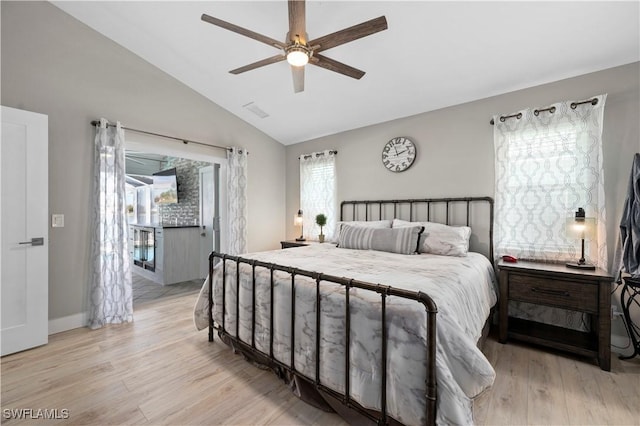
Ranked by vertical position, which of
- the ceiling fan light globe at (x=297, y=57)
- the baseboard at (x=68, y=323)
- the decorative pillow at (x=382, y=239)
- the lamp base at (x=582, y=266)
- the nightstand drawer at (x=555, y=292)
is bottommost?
the baseboard at (x=68, y=323)

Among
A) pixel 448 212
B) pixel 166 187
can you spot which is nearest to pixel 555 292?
pixel 448 212

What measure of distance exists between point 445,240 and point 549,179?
1166 mm

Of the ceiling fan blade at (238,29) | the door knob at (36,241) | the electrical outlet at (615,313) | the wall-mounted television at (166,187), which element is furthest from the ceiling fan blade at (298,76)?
the wall-mounted television at (166,187)

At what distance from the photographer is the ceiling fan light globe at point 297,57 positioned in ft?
6.68

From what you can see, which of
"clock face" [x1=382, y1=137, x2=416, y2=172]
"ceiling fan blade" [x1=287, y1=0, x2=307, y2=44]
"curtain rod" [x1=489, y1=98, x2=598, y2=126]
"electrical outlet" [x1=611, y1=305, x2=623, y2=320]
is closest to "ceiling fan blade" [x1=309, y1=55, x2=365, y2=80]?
"ceiling fan blade" [x1=287, y1=0, x2=307, y2=44]

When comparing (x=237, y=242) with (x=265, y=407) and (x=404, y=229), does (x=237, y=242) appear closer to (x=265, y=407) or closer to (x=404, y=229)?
(x=404, y=229)

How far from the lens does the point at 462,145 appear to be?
3.31m

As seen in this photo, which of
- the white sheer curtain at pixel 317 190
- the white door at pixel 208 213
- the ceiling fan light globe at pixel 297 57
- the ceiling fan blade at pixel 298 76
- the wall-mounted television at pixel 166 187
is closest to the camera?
the ceiling fan light globe at pixel 297 57

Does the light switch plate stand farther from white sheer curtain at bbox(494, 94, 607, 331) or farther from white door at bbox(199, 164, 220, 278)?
white sheer curtain at bbox(494, 94, 607, 331)

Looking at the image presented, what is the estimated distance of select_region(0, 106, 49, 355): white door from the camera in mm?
2379

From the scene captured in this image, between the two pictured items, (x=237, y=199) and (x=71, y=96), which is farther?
(x=237, y=199)

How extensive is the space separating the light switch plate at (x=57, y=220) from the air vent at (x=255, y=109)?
2.63 metres

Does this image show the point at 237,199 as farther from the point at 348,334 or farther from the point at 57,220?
the point at 348,334

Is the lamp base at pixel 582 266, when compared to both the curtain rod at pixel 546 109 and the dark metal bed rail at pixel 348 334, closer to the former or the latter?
the curtain rod at pixel 546 109
